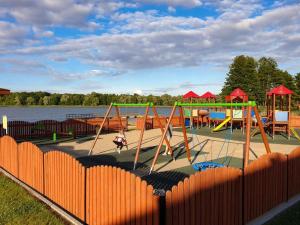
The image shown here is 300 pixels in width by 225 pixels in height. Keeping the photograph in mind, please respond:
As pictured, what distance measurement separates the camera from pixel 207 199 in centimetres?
516

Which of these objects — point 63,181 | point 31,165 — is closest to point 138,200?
point 63,181

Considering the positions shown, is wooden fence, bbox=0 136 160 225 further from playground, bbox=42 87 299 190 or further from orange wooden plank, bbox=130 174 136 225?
playground, bbox=42 87 299 190

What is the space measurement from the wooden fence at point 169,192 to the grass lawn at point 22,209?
15.0 inches

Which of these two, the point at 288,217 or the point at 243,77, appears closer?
the point at 288,217

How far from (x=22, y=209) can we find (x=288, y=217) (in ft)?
18.8

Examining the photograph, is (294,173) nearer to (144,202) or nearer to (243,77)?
(144,202)

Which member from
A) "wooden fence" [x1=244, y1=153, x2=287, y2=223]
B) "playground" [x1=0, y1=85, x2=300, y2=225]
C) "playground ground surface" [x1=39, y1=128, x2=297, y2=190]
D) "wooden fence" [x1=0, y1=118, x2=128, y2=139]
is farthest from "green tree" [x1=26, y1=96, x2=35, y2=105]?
"wooden fence" [x1=244, y1=153, x2=287, y2=223]

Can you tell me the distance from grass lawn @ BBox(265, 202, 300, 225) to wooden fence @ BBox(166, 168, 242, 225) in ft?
2.89

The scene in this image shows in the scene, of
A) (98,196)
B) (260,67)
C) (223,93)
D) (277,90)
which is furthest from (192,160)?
(260,67)

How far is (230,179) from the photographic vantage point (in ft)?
18.4

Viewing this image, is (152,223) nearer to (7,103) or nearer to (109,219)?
(109,219)

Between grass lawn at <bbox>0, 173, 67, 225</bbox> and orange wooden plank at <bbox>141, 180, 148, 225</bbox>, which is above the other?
orange wooden plank at <bbox>141, 180, 148, 225</bbox>

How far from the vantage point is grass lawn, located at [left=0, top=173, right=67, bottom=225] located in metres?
6.33

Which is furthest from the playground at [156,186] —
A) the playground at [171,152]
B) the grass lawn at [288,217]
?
the grass lawn at [288,217]
